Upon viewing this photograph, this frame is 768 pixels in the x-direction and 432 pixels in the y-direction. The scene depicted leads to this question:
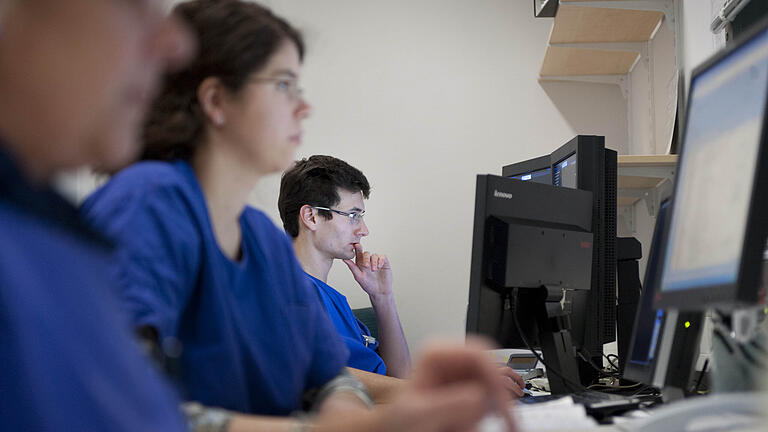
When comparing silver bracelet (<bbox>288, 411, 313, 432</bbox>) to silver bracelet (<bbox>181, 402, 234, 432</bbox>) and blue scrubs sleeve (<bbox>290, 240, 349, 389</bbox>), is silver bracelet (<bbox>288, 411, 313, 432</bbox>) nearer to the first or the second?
silver bracelet (<bbox>181, 402, 234, 432</bbox>)

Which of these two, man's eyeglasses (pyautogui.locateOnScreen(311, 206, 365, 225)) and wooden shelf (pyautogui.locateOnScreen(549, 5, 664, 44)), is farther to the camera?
wooden shelf (pyautogui.locateOnScreen(549, 5, 664, 44))

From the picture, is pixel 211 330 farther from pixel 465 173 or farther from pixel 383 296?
pixel 465 173

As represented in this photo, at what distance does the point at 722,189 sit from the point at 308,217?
1819mm

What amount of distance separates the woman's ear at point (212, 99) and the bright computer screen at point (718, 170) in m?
0.68

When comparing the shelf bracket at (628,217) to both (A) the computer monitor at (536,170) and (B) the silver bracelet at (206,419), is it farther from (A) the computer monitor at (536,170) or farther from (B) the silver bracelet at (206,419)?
(B) the silver bracelet at (206,419)

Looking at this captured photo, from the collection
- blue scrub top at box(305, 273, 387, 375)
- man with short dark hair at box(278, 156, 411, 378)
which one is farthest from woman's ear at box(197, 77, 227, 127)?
man with short dark hair at box(278, 156, 411, 378)

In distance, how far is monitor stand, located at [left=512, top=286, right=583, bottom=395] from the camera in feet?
5.16

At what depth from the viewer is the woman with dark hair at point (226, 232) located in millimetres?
914

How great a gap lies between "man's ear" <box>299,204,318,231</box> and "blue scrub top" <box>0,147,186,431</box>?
2058 mm

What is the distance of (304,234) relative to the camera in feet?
8.47

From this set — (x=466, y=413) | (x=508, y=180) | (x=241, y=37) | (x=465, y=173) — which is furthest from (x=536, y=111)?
(x=466, y=413)

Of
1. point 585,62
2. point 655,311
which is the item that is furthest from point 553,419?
point 585,62

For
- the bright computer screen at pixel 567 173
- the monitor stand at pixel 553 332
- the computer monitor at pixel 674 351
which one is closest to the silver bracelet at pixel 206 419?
the computer monitor at pixel 674 351

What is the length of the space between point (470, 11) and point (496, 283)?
2.40m
